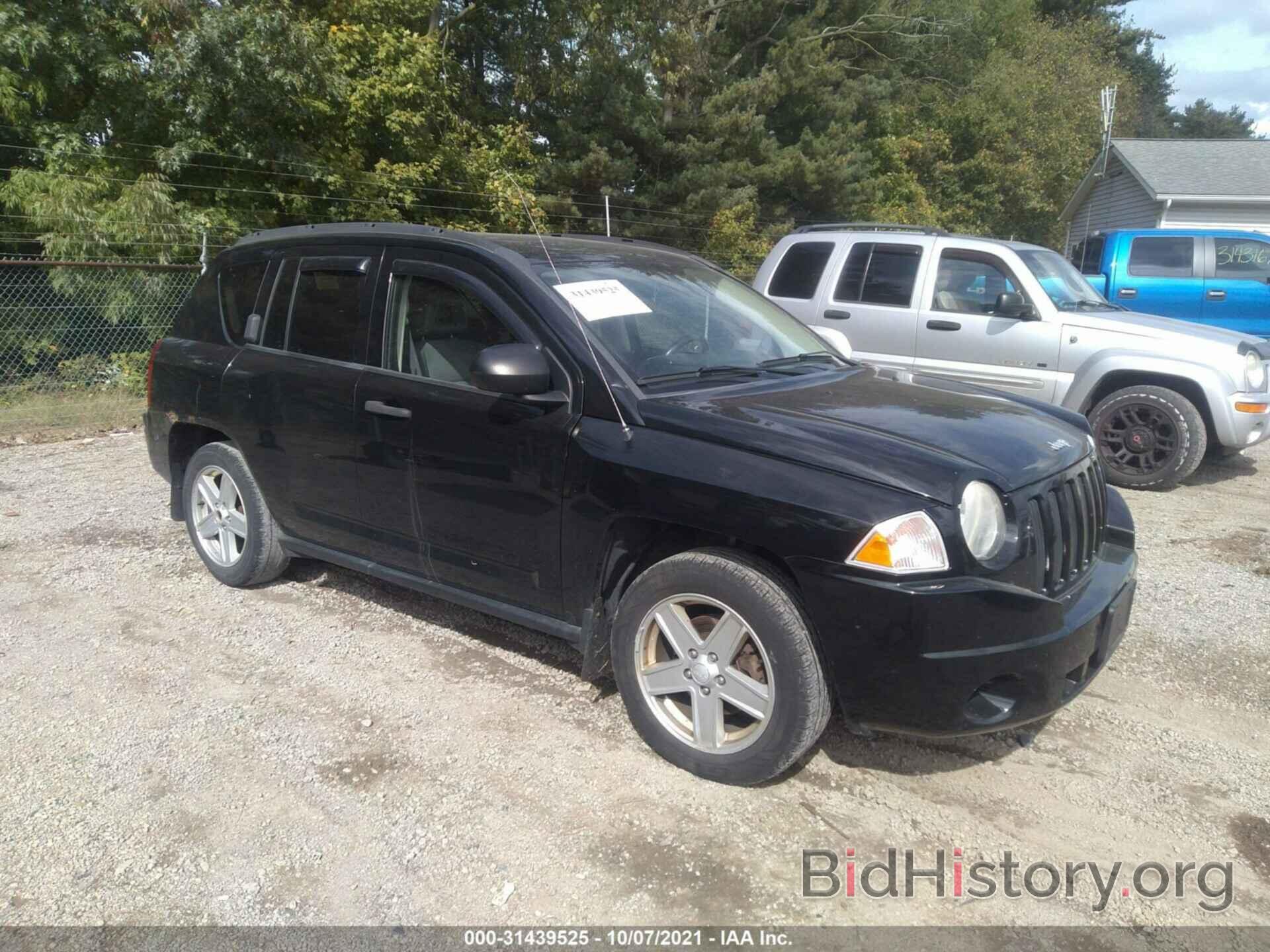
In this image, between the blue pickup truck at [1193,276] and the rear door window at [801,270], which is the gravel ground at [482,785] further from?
the blue pickup truck at [1193,276]

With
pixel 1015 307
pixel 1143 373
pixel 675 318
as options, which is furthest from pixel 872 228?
pixel 675 318

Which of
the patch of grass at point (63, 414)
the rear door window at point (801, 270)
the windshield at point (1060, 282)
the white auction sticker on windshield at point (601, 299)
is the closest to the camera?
the white auction sticker on windshield at point (601, 299)

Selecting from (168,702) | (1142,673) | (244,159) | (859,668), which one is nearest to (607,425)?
(859,668)

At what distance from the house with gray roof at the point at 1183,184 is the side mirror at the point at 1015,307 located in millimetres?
15223

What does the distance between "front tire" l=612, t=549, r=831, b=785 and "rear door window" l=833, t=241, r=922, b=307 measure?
5662 mm

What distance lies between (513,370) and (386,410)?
2.92ft

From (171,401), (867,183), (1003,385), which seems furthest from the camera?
(867,183)

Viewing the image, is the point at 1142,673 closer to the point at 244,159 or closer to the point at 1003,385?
the point at 1003,385

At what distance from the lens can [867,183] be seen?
2842 centimetres

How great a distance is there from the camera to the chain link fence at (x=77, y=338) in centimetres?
1019

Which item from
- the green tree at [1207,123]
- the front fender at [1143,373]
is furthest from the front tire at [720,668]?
the green tree at [1207,123]

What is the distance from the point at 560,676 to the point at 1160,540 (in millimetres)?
4266

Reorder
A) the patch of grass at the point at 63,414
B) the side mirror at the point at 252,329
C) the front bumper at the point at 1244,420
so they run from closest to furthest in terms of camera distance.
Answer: the side mirror at the point at 252,329, the front bumper at the point at 1244,420, the patch of grass at the point at 63,414

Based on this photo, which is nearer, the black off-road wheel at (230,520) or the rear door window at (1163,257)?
the black off-road wheel at (230,520)
